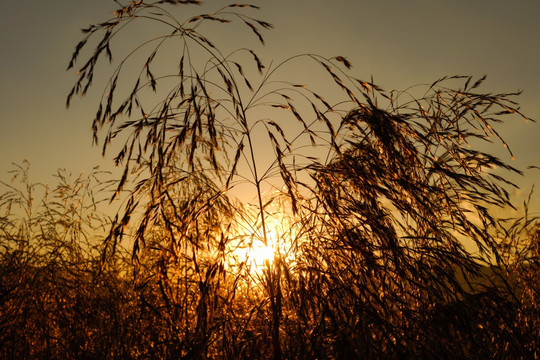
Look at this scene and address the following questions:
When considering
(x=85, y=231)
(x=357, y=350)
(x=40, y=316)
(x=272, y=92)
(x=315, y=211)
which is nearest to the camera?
(x=357, y=350)

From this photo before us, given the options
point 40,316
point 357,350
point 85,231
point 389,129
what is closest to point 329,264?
point 357,350

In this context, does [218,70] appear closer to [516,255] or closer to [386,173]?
[386,173]

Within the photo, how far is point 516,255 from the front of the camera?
3479 millimetres

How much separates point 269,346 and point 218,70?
1467mm

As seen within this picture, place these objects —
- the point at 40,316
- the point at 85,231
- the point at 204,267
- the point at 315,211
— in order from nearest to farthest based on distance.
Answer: the point at 315,211, the point at 204,267, the point at 40,316, the point at 85,231

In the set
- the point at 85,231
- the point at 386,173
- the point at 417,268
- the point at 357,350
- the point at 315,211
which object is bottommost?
the point at 357,350

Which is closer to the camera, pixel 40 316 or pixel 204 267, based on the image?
pixel 204 267

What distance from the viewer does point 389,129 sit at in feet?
7.47

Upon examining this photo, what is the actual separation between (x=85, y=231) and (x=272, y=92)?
2.81 metres

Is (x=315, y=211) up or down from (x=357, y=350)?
up

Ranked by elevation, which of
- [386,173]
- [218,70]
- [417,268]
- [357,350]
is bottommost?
[357,350]

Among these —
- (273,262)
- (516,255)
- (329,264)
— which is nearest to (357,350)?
(329,264)

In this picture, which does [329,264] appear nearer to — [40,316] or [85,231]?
Answer: [40,316]

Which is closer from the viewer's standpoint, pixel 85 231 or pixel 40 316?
pixel 40 316
